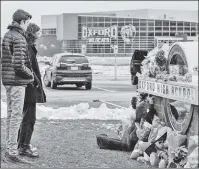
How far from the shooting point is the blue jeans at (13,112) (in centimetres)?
510

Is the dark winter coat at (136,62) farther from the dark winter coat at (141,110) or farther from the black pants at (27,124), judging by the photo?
the black pants at (27,124)

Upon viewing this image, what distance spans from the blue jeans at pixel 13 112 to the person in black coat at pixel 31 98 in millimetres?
141

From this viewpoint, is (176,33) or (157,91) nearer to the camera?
(157,91)

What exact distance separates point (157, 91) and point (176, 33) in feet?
2.89

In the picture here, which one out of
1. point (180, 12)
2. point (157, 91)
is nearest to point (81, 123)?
point (157, 91)

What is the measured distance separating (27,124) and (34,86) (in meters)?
0.55

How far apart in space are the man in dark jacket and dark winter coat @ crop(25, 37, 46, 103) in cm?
5

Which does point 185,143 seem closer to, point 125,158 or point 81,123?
point 125,158

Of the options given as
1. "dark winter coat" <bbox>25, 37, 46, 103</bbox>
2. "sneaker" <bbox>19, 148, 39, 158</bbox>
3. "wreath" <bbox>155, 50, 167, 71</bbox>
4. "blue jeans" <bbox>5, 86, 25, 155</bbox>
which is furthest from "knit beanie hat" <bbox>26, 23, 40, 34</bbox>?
"wreath" <bbox>155, 50, 167, 71</bbox>

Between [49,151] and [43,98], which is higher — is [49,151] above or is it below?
below

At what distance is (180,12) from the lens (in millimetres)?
4973

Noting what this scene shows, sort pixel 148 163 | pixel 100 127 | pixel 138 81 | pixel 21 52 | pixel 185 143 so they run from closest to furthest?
→ 1. pixel 21 52
2. pixel 185 143
3. pixel 148 163
4. pixel 138 81
5. pixel 100 127

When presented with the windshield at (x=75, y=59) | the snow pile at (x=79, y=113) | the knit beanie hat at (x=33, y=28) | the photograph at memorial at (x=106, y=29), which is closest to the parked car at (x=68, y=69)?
the windshield at (x=75, y=59)

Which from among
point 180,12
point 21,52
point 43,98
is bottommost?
point 43,98
